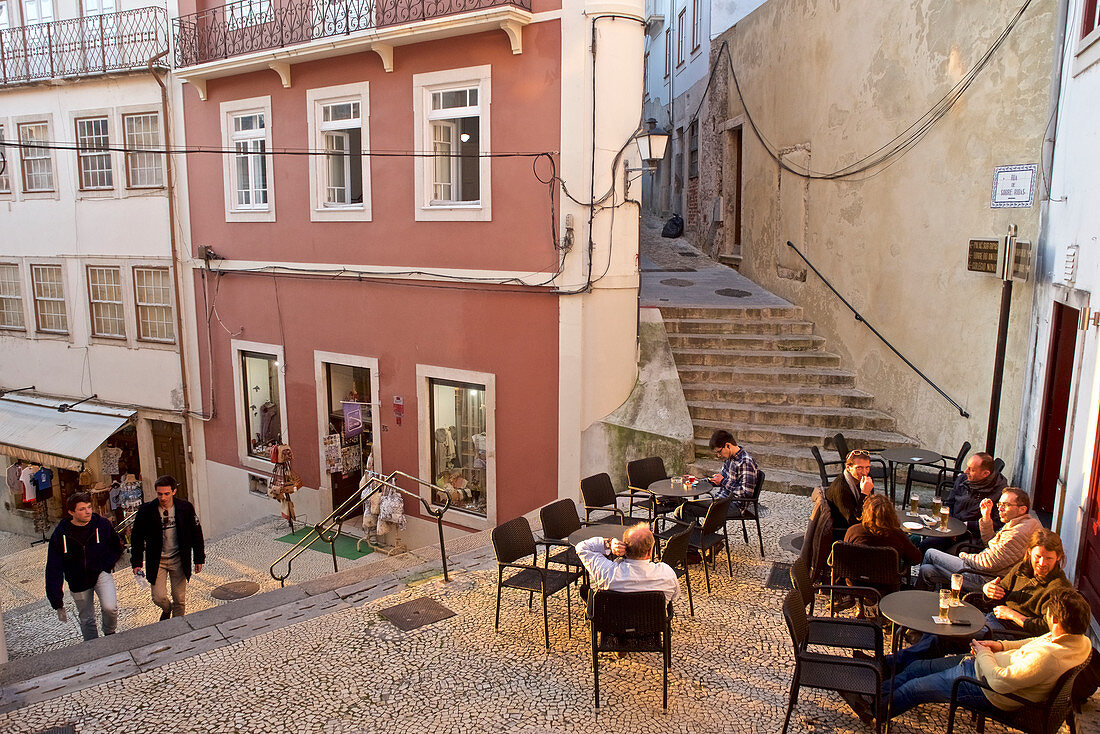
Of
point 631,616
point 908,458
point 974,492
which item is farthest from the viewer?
point 908,458

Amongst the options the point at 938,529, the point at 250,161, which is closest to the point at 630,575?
the point at 938,529

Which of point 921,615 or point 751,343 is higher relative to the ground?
point 751,343

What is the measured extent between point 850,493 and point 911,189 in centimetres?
534

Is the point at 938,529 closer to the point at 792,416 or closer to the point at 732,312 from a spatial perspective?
the point at 792,416

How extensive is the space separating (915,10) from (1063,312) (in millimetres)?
4581

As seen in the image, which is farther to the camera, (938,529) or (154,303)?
(154,303)

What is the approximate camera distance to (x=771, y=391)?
11.2 m

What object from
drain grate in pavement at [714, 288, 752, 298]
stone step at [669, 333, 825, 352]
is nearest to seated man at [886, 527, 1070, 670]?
stone step at [669, 333, 825, 352]

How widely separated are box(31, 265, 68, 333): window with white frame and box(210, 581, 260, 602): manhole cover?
31.8 feet

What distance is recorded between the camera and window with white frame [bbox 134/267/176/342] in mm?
15930

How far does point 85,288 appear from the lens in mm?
17000

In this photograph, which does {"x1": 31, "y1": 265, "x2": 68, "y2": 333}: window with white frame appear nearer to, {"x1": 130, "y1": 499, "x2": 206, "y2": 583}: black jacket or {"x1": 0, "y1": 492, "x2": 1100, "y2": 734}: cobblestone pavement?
{"x1": 130, "y1": 499, "x2": 206, "y2": 583}: black jacket

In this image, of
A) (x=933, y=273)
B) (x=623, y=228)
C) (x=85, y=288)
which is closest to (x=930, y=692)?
(x=933, y=273)

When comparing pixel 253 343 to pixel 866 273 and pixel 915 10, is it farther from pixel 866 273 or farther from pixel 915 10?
pixel 915 10
